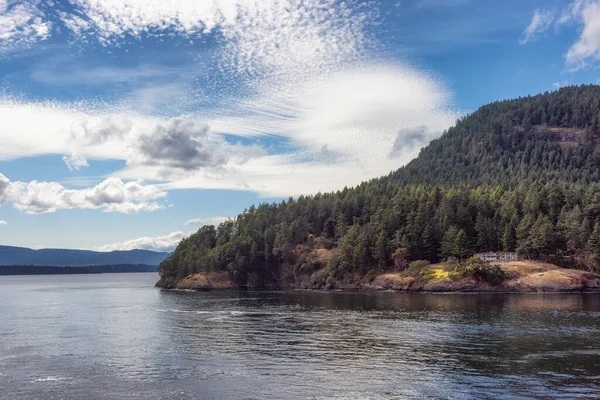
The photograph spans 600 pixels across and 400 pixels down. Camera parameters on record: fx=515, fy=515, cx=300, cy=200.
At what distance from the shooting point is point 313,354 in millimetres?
64125

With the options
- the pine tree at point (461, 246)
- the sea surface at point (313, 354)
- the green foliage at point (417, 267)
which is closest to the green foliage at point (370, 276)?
the green foliage at point (417, 267)

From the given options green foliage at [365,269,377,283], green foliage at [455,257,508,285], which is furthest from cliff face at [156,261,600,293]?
green foliage at [365,269,377,283]

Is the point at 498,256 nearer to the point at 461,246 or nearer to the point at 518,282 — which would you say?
the point at 461,246

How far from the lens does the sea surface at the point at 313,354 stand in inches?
1879

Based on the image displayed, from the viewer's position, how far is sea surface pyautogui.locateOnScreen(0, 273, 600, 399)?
1879 inches

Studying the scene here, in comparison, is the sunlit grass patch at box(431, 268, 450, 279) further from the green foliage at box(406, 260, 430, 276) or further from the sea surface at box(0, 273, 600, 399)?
the sea surface at box(0, 273, 600, 399)

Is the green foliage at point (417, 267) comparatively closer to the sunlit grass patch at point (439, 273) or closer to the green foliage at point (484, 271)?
the sunlit grass patch at point (439, 273)

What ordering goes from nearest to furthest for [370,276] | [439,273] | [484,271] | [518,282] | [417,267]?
[518,282], [484,271], [439,273], [417,267], [370,276]

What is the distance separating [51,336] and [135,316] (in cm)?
3096

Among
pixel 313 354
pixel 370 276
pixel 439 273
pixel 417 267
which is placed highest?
pixel 417 267

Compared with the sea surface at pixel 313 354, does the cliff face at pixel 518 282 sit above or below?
above

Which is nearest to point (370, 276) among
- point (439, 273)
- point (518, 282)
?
point (439, 273)

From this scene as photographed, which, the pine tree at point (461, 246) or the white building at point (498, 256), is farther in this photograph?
the pine tree at point (461, 246)

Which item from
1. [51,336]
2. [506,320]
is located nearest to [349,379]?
[506,320]
